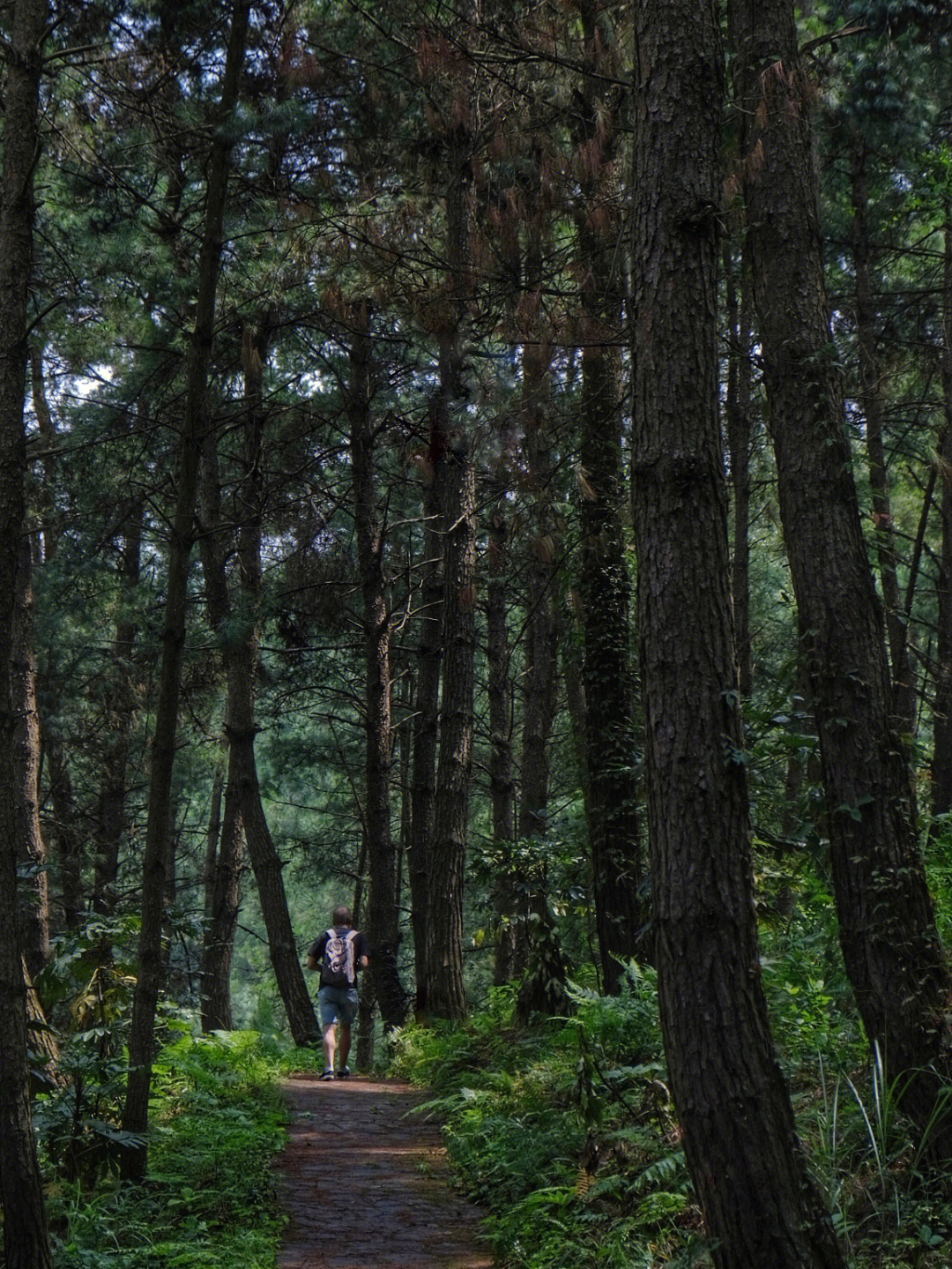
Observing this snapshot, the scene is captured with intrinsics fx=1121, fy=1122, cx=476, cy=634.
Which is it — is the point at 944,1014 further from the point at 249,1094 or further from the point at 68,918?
the point at 68,918

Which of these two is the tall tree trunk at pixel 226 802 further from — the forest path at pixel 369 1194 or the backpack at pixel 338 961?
the forest path at pixel 369 1194

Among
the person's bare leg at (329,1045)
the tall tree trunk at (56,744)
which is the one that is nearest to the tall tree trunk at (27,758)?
the tall tree trunk at (56,744)

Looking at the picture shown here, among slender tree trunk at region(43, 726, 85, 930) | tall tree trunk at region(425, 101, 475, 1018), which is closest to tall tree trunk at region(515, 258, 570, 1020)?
tall tree trunk at region(425, 101, 475, 1018)

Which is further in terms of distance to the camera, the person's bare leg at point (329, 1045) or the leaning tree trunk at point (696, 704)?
the person's bare leg at point (329, 1045)

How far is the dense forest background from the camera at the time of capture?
4582 millimetres

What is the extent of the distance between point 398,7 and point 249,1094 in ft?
30.3

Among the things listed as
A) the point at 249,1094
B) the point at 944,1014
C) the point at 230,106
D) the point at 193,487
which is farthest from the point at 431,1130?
the point at 230,106

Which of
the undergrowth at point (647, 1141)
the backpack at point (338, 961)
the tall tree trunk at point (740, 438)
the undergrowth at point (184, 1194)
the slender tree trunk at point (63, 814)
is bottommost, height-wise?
the undergrowth at point (184, 1194)

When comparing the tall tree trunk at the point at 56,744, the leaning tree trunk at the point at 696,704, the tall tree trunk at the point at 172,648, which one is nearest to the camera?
the leaning tree trunk at the point at 696,704

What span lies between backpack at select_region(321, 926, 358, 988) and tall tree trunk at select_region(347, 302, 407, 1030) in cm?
288

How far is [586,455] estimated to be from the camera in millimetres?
9641

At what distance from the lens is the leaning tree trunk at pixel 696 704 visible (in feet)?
13.2

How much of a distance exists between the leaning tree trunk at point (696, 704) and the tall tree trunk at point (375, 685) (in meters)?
9.72

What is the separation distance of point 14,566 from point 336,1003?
23.6 ft
